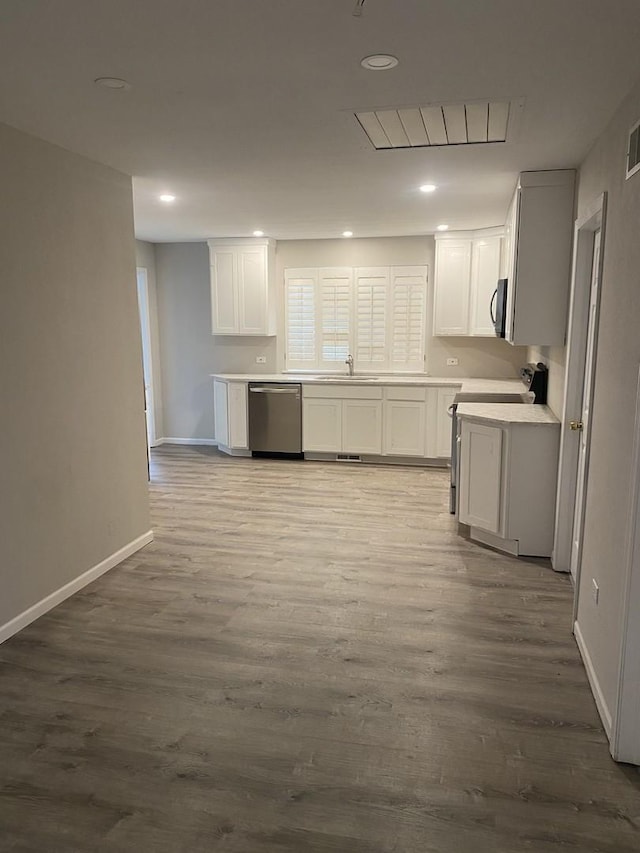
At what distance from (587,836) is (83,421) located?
3.12m

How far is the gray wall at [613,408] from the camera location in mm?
2297

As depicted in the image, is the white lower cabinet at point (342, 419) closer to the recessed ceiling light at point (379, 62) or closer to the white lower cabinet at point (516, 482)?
the white lower cabinet at point (516, 482)

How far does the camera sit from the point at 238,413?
7.18m

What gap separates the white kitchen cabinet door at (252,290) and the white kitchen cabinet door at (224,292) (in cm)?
8

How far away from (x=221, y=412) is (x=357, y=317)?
6.51 ft

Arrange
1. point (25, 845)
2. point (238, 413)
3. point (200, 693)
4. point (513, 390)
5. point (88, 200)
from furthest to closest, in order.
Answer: point (238, 413) → point (513, 390) → point (88, 200) → point (200, 693) → point (25, 845)

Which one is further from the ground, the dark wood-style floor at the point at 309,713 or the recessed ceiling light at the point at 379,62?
the recessed ceiling light at the point at 379,62

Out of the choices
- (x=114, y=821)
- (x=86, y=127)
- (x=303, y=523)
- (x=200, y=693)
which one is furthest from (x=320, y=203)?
(x=114, y=821)

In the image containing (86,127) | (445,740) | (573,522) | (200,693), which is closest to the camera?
(445,740)

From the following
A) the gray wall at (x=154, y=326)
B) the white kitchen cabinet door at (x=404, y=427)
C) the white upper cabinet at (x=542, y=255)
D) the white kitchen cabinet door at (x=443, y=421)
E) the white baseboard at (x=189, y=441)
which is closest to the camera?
the white upper cabinet at (x=542, y=255)

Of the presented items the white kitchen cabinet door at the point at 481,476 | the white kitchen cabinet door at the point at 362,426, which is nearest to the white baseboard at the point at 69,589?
the white kitchen cabinet door at the point at 481,476

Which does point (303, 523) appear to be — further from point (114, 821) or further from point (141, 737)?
point (114, 821)

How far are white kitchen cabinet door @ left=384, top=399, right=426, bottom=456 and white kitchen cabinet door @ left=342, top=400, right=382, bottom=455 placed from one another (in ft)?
0.31

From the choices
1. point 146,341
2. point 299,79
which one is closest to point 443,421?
point 146,341
